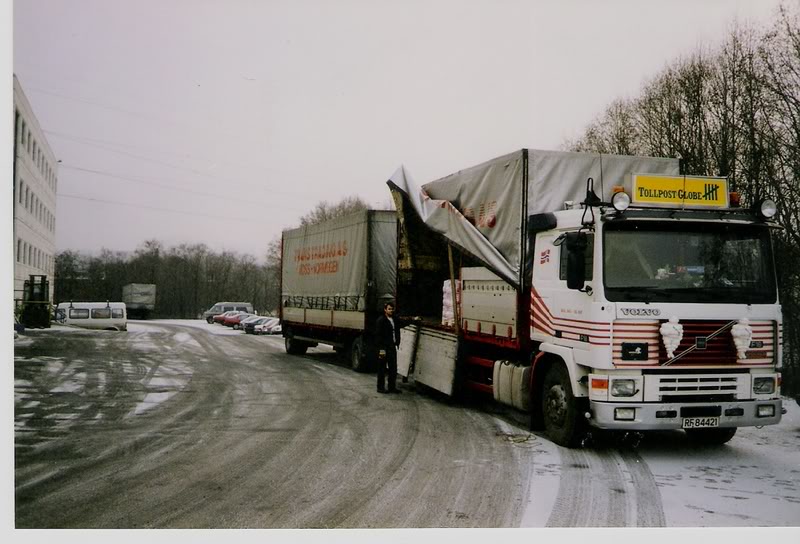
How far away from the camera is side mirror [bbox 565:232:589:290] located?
707 cm

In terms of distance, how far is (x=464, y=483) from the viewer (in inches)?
254

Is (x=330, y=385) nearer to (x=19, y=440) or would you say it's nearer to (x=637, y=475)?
(x=19, y=440)

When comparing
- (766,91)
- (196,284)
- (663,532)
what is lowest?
(663,532)

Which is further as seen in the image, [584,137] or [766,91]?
[584,137]

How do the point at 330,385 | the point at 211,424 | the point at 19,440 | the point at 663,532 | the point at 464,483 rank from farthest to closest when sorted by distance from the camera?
the point at 330,385, the point at 211,424, the point at 19,440, the point at 464,483, the point at 663,532

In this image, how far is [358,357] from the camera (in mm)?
15023

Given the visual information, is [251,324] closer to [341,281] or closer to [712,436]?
[341,281]

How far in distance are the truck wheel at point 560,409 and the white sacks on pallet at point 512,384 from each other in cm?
39

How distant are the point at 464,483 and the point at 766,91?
13.7 metres

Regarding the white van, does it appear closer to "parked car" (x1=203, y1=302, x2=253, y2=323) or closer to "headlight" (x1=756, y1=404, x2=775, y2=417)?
"headlight" (x1=756, y1=404, x2=775, y2=417)

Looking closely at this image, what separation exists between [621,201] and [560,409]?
250 cm

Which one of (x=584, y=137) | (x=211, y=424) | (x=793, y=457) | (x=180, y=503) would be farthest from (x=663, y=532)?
(x=584, y=137)

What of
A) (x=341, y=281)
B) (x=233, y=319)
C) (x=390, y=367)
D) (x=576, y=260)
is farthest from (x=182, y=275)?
(x=576, y=260)

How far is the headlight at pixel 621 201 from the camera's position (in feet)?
22.8
